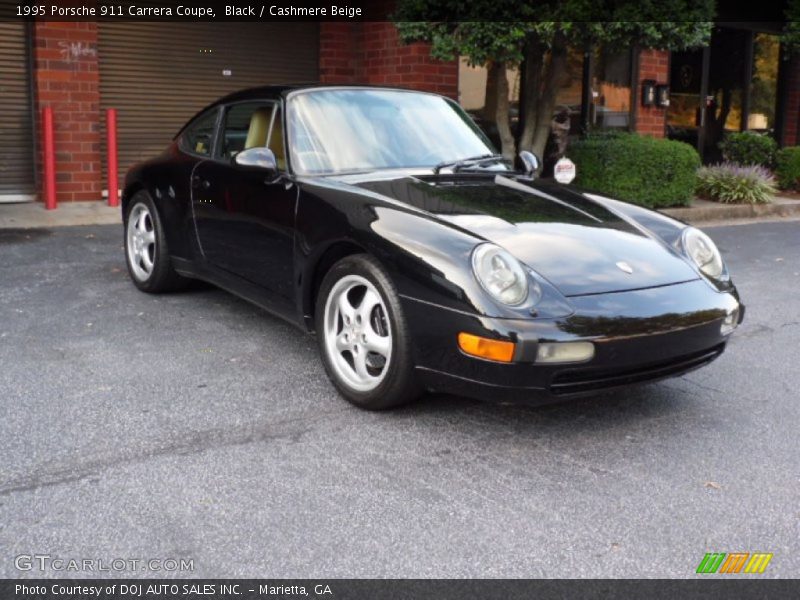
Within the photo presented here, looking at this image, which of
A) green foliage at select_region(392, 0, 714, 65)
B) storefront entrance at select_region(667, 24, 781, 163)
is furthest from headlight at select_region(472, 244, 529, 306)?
storefront entrance at select_region(667, 24, 781, 163)

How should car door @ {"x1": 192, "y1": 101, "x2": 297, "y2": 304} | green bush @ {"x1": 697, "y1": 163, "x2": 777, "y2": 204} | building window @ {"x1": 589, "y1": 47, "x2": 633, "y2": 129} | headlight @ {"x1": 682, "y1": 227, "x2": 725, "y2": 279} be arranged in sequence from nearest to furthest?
headlight @ {"x1": 682, "y1": 227, "x2": 725, "y2": 279} → car door @ {"x1": 192, "y1": 101, "x2": 297, "y2": 304} → green bush @ {"x1": 697, "y1": 163, "x2": 777, "y2": 204} → building window @ {"x1": 589, "y1": 47, "x2": 633, "y2": 129}

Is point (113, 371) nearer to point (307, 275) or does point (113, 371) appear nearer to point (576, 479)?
point (307, 275)

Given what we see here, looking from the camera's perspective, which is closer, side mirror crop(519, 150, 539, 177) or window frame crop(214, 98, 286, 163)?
window frame crop(214, 98, 286, 163)

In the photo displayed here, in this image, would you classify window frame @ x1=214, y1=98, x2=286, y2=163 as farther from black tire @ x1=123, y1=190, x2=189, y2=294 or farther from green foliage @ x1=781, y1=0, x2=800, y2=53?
green foliage @ x1=781, y1=0, x2=800, y2=53

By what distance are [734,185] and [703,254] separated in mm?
8497

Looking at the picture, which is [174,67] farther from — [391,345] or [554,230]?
[391,345]

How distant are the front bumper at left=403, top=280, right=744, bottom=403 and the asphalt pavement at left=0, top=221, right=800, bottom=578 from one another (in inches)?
10.7

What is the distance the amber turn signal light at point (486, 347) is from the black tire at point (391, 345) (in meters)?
0.29

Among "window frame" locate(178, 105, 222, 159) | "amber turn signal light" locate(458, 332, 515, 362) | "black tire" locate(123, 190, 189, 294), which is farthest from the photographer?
"black tire" locate(123, 190, 189, 294)

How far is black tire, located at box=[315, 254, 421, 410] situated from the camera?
3664mm

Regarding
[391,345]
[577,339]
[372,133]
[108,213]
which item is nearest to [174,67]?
[108,213]

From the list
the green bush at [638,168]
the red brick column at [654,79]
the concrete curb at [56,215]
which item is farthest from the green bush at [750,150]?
the concrete curb at [56,215]

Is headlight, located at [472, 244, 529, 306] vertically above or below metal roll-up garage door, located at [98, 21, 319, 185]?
below
